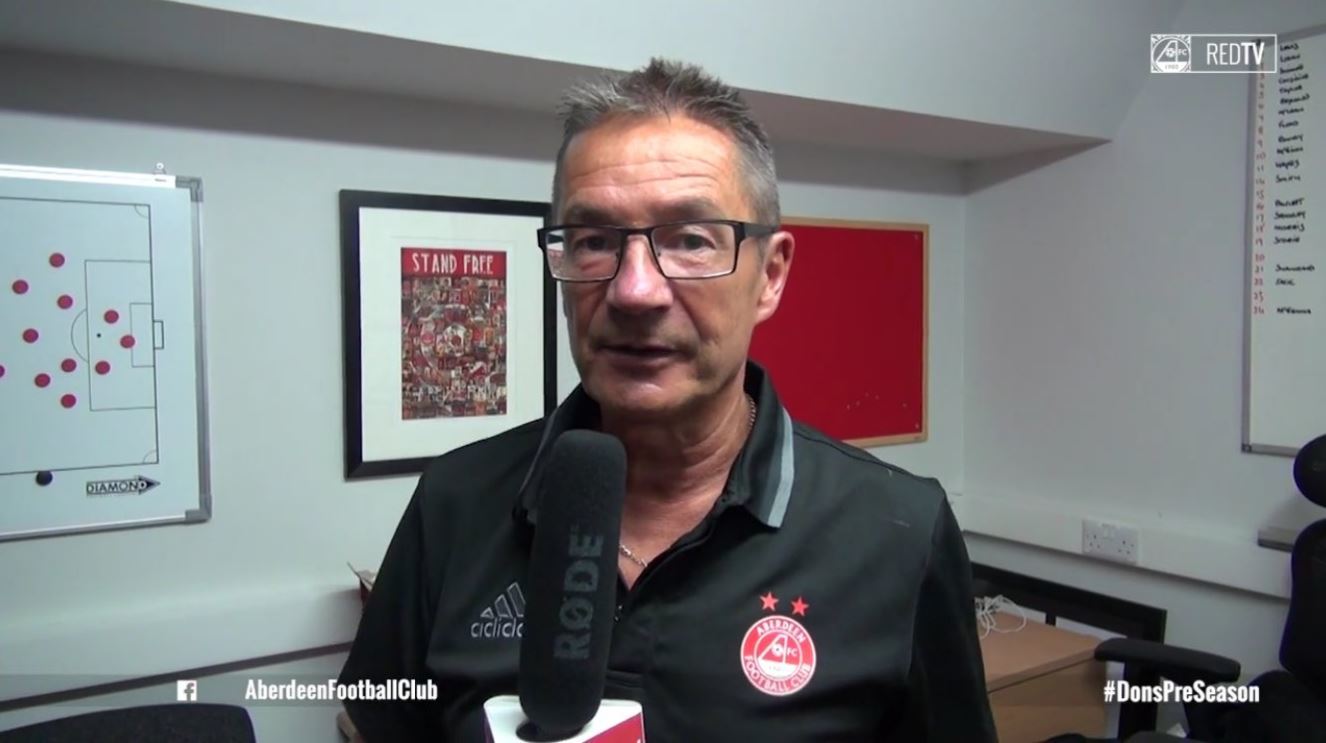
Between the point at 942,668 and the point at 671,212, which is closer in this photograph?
the point at 671,212

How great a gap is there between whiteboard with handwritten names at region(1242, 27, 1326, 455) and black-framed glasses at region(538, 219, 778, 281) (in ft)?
5.80

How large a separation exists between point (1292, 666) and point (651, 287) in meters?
1.80

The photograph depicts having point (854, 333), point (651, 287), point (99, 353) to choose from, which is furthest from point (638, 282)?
point (854, 333)

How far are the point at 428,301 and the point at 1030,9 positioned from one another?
152 centimetres

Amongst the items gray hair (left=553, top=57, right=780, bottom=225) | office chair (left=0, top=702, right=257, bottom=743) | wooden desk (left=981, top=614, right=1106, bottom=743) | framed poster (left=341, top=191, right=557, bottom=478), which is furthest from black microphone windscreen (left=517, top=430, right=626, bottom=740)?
wooden desk (left=981, top=614, right=1106, bottom=743)

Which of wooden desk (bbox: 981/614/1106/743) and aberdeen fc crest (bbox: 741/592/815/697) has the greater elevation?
aberdeen fc crest (bbox: 741/592/815/697)

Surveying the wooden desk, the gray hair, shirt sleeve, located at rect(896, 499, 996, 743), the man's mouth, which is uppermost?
the gray hair

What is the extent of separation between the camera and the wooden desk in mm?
2031

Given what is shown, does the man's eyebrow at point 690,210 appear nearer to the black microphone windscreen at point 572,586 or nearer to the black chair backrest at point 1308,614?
the black microphone windscreen at point 572,586

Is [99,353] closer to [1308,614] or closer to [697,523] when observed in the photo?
[697,523]

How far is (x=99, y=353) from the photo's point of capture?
1611mm

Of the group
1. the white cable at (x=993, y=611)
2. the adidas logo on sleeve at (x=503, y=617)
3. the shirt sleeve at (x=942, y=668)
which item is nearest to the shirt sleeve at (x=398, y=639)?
the adidas logo on sleeve at (x=503, y=617)

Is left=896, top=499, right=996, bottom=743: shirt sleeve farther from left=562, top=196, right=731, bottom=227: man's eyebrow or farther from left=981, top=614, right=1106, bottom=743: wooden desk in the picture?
left=981, top=614, right=1106, bottom=743: wooden desk

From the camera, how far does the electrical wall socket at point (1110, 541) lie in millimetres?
2342
